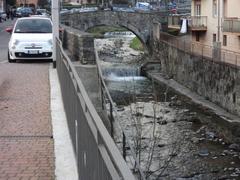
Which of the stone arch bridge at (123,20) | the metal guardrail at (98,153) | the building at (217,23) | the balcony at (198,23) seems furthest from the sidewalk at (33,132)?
the stone arch bridge at (123,20)

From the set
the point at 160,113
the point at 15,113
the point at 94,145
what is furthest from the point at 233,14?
the point at 94,145

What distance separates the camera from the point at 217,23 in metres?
43.4

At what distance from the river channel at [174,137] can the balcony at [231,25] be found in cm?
562

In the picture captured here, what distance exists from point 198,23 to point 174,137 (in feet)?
77.2

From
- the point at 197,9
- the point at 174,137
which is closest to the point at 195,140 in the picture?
the point at 174,137

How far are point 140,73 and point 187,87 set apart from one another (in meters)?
11.2

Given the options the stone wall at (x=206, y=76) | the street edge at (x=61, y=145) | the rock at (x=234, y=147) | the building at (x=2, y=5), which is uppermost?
the building at (x=2, y=5)

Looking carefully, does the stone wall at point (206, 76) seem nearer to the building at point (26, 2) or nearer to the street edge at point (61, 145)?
the street edge at point (61, 145)

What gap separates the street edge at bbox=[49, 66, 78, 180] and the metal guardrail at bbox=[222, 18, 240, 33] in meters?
26.8

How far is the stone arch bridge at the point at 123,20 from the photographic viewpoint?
Result: 63.9 meters

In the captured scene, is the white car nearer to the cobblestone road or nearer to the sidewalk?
the cobblestone road

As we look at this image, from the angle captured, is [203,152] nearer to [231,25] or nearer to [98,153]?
[231,25]

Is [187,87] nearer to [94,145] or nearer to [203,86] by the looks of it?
[203,86]

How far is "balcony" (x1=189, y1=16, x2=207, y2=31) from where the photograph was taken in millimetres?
46219
